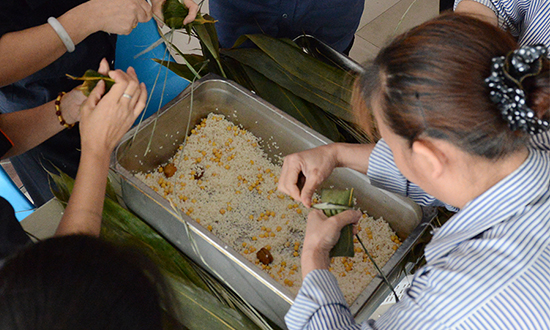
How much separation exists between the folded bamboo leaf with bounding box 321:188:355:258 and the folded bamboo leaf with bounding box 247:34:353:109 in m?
0.55

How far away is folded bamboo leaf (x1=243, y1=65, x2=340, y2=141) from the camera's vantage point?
5.05ft

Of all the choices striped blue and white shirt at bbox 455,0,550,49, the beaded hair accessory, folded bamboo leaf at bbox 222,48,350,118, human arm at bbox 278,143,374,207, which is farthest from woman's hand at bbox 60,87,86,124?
striped blue and white shirt at bbox 455,0,550,49

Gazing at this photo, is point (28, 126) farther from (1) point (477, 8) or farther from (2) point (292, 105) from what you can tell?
(1) point (477, 8)

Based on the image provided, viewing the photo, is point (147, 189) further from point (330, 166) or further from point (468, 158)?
point (468, 158)

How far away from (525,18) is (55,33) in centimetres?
130

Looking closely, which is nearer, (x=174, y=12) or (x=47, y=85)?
(x=174, y=12)

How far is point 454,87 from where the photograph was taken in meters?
0.69

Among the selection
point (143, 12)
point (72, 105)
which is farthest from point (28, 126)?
point (143, 12)

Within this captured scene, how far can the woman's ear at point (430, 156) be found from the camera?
0.73 meters

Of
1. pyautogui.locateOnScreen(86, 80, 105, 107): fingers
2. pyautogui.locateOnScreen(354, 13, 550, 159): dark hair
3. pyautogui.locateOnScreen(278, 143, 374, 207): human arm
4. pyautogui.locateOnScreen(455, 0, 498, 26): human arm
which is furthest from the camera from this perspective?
pyautogui.locateOnScreen(455, 0, 498, 26): human arm

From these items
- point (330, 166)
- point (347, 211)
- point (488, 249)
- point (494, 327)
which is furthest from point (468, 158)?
point (330, 166)

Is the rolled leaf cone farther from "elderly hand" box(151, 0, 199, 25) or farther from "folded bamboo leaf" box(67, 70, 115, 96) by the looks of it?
"folded bamboo leaf" box(67, 70, 115, 96)

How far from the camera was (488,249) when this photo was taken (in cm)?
72

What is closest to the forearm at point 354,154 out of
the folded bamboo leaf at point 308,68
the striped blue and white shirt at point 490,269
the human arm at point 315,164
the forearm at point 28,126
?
the human arm at point 315,164
